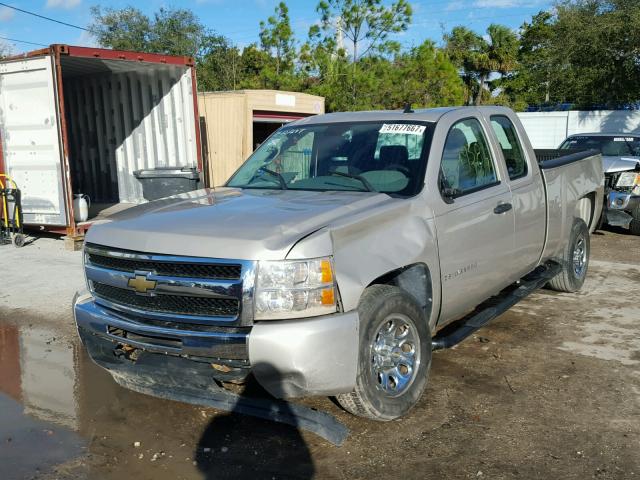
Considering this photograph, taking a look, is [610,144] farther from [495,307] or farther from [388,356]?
[388,356]

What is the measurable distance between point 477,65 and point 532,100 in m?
5.52

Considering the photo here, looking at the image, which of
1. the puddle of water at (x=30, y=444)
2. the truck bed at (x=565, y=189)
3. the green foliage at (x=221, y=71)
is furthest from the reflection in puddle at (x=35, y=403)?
the green foliage at (x=221, y=71)

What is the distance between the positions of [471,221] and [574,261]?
2.88 m

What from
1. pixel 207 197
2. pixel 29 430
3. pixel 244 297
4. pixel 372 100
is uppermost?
pixel 372 100

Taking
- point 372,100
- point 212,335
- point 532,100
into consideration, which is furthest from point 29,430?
point 532,100

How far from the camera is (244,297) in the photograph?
10.7ft

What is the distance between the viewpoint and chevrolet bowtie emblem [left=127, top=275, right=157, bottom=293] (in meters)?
3.52

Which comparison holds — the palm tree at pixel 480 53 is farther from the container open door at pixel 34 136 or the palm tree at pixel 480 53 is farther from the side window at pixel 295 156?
the side window at pixel 295 156

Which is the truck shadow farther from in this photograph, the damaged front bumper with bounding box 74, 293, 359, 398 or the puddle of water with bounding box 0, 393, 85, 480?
the puddle of water with bounding box 0, 393, 85, 480

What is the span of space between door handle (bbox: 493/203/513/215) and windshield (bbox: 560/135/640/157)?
7.58 metres

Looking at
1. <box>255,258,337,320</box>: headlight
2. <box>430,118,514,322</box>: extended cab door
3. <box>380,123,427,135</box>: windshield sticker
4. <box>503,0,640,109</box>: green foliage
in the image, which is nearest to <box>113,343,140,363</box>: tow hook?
<box>255,258,337,320</box>: headlight

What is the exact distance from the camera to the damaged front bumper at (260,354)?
3211 millimetres

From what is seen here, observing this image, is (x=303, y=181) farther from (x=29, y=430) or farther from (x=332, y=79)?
(x=332, y=79)

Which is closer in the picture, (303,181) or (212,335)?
(212,335)
